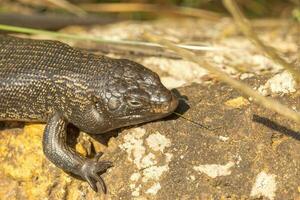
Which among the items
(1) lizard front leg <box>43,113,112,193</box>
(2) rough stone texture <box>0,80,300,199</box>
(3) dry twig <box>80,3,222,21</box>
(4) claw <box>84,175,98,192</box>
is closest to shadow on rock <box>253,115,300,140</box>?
(2) rough stone texture <box>0,80,300,199</box>

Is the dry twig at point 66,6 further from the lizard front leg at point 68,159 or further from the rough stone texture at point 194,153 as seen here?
the lizard front leg at point 68,159

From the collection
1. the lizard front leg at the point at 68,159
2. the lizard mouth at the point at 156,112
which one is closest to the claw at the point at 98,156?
the lizard front leg at the point at 68,159

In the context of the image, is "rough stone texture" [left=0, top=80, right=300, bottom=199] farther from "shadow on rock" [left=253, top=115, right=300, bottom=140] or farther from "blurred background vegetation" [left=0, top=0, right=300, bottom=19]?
"blurred background vegetation" [left=0, top=0, right=300, bottom=19]

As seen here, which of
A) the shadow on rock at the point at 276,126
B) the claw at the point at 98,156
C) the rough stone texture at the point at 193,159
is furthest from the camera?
the claw at the point at 98,156

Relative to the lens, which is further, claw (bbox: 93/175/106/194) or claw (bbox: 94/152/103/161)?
claw (bbox: 94/152/103/161)

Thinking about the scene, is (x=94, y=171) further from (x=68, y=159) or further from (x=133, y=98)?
(x=133, y=98)

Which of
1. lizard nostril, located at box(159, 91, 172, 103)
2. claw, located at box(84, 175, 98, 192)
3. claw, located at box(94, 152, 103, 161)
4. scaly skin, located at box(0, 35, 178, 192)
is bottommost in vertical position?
claw, located at box(84, 175, 98, 192)
